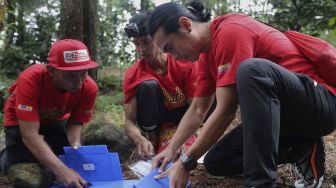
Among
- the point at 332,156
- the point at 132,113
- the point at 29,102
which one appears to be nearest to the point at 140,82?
the point at 132,113

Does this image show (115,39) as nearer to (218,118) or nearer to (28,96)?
(28,96)

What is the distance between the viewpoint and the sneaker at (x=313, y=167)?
2.20 m

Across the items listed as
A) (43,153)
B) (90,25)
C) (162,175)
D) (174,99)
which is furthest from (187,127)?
(90,25)

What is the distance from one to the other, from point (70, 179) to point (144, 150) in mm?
556

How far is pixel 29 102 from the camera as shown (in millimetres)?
2578

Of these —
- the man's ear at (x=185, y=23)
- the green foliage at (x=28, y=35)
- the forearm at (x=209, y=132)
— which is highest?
the man's ear at (x=185, y=23)

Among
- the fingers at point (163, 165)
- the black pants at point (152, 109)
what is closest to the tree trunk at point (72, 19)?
the black pants at point (152, 109)

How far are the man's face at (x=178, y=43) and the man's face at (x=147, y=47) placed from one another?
893 mm

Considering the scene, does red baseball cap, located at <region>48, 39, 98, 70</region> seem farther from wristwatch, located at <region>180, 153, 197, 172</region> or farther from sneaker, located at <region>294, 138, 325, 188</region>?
sneaker, located at <region>294, 138, 325, 188</region>

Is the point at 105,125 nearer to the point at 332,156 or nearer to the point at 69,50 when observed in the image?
the point at 69,50

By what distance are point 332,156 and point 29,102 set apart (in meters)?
2.03

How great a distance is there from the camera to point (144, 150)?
280 centimetres

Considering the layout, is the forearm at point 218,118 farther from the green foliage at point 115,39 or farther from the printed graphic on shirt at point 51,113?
the green foliage at point 115,39

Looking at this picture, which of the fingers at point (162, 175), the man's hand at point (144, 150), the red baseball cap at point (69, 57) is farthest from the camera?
the man's hand at point (144, 150)
